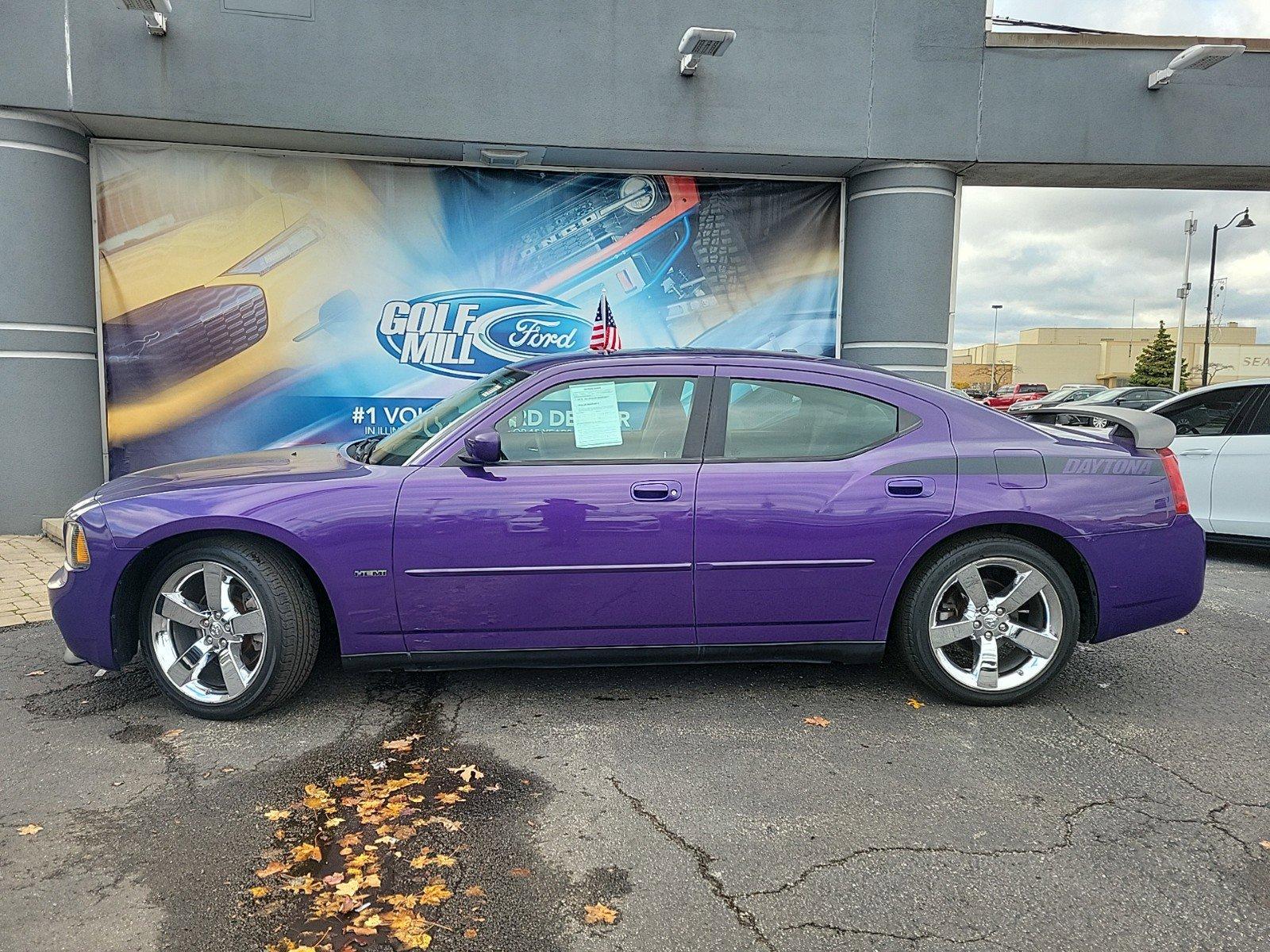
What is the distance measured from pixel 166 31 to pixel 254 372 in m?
3.15

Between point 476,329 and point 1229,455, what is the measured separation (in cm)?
709

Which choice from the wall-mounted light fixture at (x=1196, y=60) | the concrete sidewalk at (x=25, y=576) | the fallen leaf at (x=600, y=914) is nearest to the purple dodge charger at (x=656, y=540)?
the fallen leaf at (x=600, y=914)

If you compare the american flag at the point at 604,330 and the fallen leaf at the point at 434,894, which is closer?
the fallen leaf at the point at 434,894

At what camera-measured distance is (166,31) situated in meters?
7.76

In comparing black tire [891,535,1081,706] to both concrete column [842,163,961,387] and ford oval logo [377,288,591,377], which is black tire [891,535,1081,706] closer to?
concrete column [842,163,961,387]

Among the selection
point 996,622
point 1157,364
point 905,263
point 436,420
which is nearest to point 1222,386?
point 905,263

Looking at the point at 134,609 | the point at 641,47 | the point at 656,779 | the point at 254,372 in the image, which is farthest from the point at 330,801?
the point at 641,47

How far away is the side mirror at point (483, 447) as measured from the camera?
359 centimetres

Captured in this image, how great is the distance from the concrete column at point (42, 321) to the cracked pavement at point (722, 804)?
4.13 metres

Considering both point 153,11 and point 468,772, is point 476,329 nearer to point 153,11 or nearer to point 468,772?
point 153,11

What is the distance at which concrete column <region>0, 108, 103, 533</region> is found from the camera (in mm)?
7762

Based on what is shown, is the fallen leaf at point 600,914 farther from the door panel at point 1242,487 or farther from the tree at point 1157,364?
the tree at point 1157,364

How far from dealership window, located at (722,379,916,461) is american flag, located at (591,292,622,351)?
556 centimetres

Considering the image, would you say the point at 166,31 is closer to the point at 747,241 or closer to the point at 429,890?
the point at 747,241
